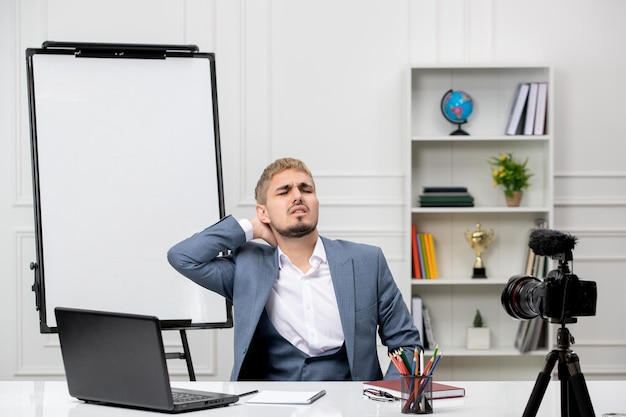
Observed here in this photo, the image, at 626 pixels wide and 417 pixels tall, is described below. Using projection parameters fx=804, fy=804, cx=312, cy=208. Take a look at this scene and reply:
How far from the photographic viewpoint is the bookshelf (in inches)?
166

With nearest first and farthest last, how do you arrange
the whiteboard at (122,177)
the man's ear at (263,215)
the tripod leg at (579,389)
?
the tripod leg at (579,389), the man's ear at (263,215), the whiteboard at (122,177)

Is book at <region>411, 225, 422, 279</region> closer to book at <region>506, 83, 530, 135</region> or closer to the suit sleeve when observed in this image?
book at <region>506, 83, 530, 135</region>

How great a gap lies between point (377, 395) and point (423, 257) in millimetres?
2265

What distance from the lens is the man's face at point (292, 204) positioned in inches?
101

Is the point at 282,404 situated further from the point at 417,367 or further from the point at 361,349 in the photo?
the point at 361,349

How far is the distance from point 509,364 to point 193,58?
227 cm

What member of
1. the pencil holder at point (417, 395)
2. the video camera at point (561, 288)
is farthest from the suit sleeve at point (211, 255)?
the video camera at point (561, 288)

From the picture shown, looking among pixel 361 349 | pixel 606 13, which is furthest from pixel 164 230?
pixel 606 13

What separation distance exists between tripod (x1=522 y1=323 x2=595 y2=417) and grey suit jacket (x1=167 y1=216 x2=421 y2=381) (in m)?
0.88

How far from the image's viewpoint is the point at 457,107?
4121mm

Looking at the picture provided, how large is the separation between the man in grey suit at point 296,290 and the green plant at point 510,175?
1.67 metres

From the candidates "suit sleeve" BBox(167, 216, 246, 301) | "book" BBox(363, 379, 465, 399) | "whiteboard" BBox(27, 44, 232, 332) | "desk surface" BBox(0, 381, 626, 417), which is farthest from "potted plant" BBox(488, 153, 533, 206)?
"book" BBox(363, 379, 465, 399)

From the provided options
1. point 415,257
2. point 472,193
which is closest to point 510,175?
point 472,193

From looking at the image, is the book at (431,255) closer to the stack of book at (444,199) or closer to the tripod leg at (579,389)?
the stack of book at (444,199)
